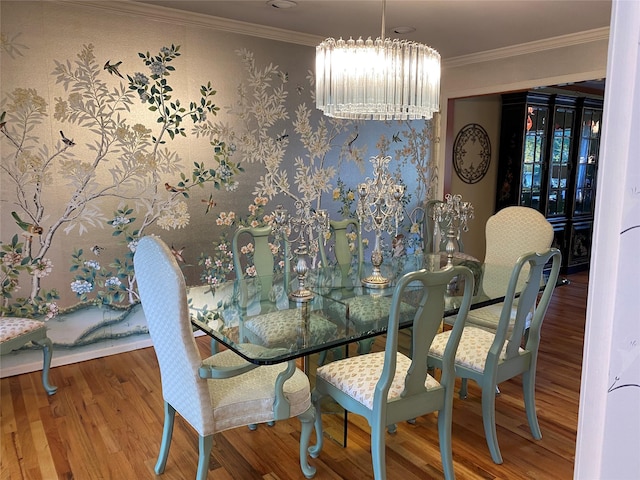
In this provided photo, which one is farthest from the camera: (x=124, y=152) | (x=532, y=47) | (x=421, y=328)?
(x=532, y=47)

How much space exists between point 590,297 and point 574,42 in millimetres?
4078

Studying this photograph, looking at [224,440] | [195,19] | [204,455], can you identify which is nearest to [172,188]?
[195,19]

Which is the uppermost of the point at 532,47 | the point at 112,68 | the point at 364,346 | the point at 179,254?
the point at 532,47

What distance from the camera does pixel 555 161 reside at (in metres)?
5.86

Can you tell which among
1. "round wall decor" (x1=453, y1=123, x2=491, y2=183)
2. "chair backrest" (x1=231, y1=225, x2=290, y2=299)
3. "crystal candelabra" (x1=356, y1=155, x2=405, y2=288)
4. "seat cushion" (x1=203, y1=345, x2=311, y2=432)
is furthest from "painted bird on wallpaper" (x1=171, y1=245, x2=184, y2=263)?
"round wall decor" (x1=453, y1=123, x2=491, y2=183)

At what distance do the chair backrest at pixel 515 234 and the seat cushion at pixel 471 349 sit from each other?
104 centimetres

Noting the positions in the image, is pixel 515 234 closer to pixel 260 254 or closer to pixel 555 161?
pixel 260 254

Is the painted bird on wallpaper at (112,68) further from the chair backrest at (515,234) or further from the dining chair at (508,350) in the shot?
the chair backrest at (515,234)

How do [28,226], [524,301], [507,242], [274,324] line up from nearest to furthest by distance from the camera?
[274,324] < [524,301] < [28,226] < [507,242]

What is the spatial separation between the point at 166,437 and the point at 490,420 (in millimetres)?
1493

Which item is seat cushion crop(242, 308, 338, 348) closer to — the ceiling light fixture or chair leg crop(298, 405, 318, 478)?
chair leg crop(298, 405, 318, 478)

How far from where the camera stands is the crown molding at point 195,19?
3.22 metres

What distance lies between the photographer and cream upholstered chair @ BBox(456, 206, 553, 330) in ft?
9.86

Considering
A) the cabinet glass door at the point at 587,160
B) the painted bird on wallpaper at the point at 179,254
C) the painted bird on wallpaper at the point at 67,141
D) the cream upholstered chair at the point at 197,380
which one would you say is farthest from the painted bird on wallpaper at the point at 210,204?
the cabinet glass door at the point at 587,160
